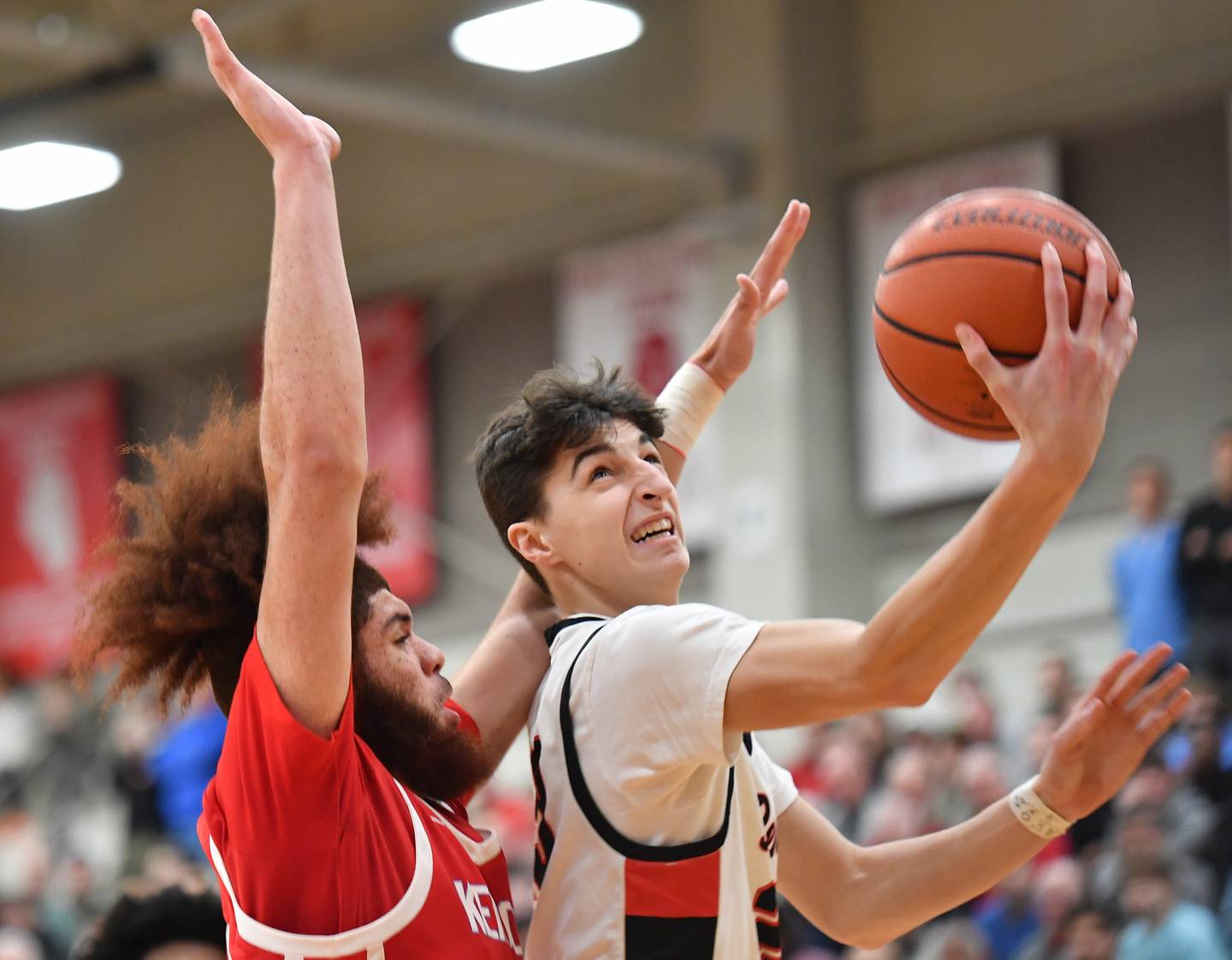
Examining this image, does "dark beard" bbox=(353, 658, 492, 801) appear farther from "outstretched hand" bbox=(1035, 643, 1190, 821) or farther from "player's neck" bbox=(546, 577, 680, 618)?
"outstretched hand" bbox=(1035, 643, 1190, 821)

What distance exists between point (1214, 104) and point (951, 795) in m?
5.45

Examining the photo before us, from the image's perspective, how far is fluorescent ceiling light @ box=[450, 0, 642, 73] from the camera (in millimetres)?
12023

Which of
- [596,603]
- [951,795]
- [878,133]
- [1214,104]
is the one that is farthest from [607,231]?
[596,603]

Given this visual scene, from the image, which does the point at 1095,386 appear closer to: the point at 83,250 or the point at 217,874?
the point at 217,874

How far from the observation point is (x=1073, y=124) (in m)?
12.7

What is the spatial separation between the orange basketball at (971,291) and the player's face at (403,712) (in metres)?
0.92

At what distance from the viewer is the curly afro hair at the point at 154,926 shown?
10.4 ft

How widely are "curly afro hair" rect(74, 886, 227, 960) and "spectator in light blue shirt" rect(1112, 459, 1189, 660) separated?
721cm

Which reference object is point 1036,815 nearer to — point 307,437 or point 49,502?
→ point 307,437

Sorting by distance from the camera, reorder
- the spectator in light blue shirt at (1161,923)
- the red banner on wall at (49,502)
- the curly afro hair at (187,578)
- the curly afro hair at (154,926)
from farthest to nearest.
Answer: the red banner on wall at (49,502), the spectator in light blue shirt at (1161,923), the curly afro hair at (154,926), the curly afro hair at (187,578)

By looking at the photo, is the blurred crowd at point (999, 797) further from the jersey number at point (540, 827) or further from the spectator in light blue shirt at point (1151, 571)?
the jersey number at point (540, 827)

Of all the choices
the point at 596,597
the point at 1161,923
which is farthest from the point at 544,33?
the point at 596,597

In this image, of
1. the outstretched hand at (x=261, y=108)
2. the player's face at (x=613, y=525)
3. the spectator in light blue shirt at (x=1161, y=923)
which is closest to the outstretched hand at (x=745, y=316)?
the player's face at (x=613, y=525)

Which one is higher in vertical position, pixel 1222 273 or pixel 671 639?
pixel 1222 273
